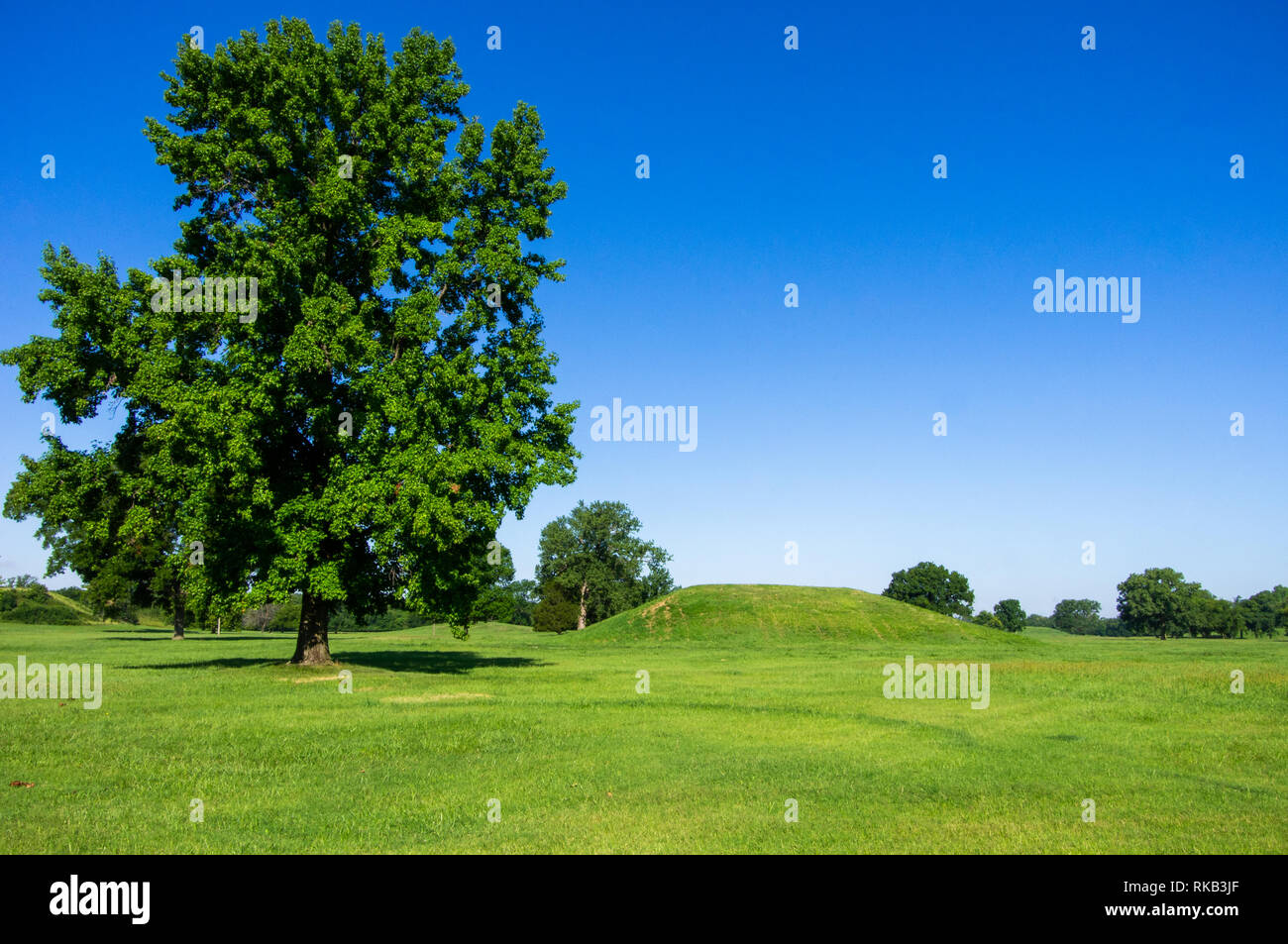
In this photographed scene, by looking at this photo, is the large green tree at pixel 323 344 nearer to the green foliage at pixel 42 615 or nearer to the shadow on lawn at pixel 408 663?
the shadow on lawn at pixel 408 663

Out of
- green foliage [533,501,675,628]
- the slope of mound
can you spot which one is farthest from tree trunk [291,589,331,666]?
green foliage [533,501,675,628]

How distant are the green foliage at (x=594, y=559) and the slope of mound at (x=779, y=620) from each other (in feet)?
70.2

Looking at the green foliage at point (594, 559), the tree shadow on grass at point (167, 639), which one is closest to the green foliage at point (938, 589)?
the green foliage at point (594, 559)

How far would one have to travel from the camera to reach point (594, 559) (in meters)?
112

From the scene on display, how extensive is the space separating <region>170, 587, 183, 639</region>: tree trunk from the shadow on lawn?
35425 mm

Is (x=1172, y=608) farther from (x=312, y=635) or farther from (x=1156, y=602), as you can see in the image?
(x=312, y=635)

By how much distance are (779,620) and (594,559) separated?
1502 inches

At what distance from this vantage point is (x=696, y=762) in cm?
1498

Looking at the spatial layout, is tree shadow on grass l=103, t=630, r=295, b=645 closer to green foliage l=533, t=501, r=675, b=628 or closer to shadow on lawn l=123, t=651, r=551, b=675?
shadow on lawn l=123, t=651, r=551, b=675

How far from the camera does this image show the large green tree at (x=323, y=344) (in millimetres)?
28438

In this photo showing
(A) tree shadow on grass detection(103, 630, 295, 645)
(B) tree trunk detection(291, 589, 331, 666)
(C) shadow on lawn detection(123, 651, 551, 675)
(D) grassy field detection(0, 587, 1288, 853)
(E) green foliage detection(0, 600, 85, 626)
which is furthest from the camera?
(E) green foliage detection(0, 600, 85, 626)

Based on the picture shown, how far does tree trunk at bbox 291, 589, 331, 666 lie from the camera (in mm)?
33375
